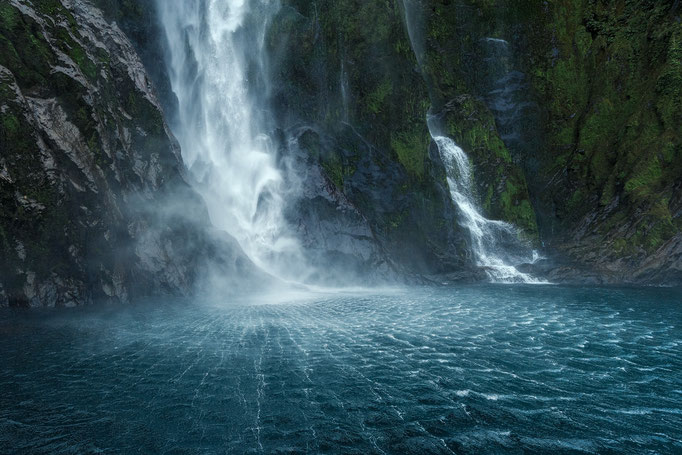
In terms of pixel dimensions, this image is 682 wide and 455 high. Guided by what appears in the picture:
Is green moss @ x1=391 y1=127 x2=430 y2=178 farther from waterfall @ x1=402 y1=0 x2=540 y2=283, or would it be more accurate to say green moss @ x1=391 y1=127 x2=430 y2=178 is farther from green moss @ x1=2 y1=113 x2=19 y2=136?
green moss @ x1=2 y1=113 x2=19 y2=136

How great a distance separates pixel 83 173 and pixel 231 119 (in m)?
17.1

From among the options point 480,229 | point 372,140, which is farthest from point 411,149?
point 480,229

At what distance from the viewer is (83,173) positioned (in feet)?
68.6

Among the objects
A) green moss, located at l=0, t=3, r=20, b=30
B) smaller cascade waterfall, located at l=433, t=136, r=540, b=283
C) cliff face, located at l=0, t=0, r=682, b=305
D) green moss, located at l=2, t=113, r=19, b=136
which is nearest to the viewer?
green moss, located at l=2, t=113, r=19, b=136

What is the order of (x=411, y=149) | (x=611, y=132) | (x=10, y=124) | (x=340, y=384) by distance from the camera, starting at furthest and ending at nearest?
1. (x=611, y=132)
2. (x=411, y=149)
3. (x=10, y=124)
4. (x=340, y=384)

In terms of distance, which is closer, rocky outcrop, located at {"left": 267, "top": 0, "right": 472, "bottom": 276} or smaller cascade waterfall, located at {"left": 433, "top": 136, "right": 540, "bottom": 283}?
rocky outcrop, located at {"left": 267, "top": 0, "right": 472, "bottom": 276}

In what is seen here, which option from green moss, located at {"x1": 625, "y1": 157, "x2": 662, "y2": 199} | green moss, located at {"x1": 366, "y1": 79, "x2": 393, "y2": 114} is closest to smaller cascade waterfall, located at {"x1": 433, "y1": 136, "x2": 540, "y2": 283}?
green moss, located at {"x1": 366, "y1": 79, "x2": 393, "y2": 114}

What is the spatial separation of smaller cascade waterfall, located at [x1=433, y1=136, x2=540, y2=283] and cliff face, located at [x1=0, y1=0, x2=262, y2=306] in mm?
24402

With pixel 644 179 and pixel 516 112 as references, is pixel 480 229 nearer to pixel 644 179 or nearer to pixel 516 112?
pixel 644 179

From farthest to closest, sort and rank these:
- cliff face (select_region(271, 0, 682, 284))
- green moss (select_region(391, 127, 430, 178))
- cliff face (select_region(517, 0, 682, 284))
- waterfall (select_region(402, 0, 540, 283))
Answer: waterfall (select_region(402, 0, 540, 283))
green moss (select_region(391, 127, 430, 178))
cliff face (select_region(271, 0, 682, 284))
cliff face (select_region(517, 0, 682, 284))

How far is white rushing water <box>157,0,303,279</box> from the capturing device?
110 feet

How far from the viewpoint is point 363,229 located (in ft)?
114

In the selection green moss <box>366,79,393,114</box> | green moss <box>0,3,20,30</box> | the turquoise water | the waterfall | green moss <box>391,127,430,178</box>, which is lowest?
the turquoise water

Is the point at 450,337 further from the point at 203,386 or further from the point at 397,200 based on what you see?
the point at 397,200
